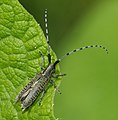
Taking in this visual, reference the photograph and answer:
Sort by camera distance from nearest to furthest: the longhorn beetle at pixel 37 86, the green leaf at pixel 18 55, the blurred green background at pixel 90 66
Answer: the green leaf at pixel 18 55, the longhorn beetle at pixel 37 86, the blurred green background at pixel 90 66

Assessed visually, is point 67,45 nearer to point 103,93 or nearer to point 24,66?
point 103,93

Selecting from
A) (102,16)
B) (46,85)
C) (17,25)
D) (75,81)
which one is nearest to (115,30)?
(102,16)

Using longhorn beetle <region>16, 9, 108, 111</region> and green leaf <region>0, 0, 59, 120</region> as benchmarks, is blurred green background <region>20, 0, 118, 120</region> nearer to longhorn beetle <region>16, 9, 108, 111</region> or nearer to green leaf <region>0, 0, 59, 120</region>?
longhorn beetle <region>16, 9, 108, 111</region>

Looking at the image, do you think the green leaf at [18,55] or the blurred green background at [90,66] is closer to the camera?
the green leaf at [18,55]

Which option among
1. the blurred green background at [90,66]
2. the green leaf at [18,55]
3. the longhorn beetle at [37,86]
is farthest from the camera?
the blurred green background at [90,66]

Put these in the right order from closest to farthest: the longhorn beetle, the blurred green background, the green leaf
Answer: the green leaf → the longhorn beetle → the blurred green background

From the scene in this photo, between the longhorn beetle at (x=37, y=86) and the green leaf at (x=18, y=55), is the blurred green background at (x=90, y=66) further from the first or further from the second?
the green leaf at (x=18, y=55)

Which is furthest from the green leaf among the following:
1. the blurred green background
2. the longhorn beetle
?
the blurred green background

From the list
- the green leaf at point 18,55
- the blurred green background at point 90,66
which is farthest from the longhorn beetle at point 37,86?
the blurred green background at point 90,66
